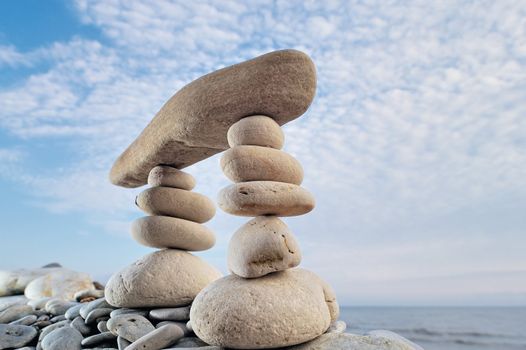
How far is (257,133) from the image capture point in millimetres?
4180

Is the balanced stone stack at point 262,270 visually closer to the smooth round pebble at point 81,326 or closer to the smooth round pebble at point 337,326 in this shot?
the smooth round pebble at point 337,326

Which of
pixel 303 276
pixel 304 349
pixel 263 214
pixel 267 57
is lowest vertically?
pixel 304 349

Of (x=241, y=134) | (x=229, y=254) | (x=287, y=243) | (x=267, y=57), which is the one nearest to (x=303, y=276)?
(x=287, y=243)

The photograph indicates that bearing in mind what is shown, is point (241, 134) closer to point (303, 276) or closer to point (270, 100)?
point (270, 100)

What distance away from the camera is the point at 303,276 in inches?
158

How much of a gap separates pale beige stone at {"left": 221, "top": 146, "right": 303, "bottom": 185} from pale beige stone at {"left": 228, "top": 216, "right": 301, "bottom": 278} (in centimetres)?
48

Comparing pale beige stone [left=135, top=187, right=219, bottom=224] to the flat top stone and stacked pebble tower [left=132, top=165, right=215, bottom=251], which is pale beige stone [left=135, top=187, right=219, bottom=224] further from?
the flat top stone

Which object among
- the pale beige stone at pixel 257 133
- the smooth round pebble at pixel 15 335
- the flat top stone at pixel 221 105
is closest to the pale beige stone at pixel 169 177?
the flat top stone at pixel 221 105

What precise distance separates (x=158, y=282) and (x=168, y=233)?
654 mm

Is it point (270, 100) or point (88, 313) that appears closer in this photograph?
point (270, 100)

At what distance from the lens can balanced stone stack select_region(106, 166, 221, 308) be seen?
5.06 m

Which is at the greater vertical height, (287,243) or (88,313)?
(287,243)

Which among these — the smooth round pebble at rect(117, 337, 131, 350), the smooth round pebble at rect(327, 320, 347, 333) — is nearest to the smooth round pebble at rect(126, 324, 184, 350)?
the smooth round pebble at rect(117, 337, 131, 350)

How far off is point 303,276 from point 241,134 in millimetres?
1564
